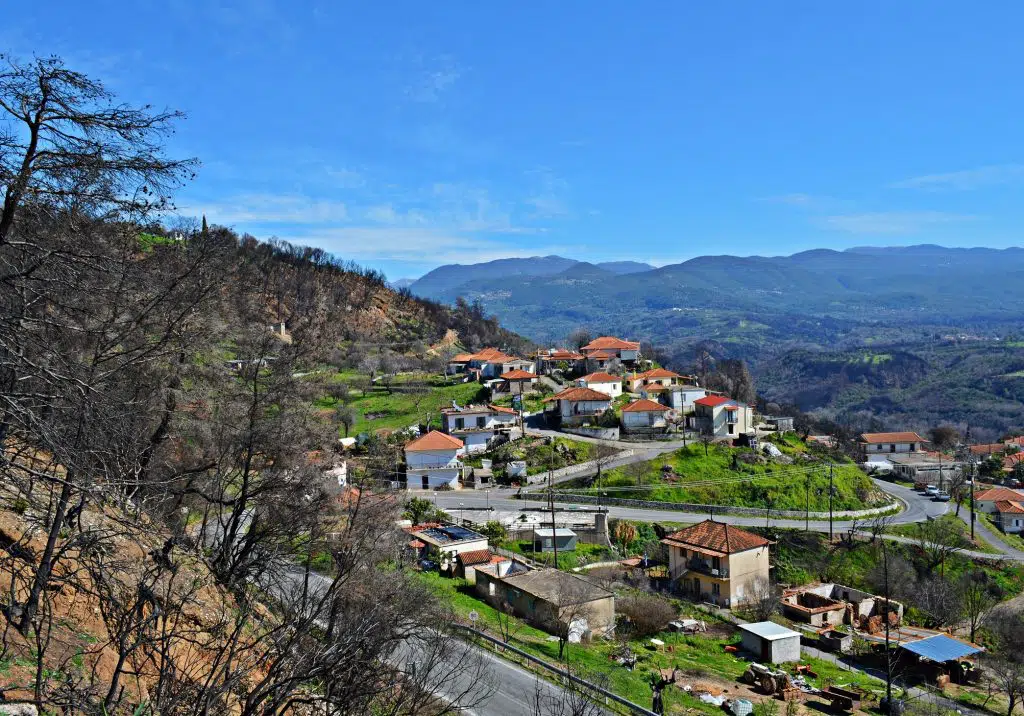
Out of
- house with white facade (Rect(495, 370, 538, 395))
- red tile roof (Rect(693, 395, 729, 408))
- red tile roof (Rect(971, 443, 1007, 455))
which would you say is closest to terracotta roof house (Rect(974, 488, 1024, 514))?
red tile roof (Rect(693, 395, 729, 408))

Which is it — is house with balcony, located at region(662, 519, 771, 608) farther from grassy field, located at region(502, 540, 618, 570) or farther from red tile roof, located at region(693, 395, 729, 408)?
red tile roof, located at region(693, 395, 729, 408)

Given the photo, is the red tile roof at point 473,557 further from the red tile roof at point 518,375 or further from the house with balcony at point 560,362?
the house with balcony at point 560,362

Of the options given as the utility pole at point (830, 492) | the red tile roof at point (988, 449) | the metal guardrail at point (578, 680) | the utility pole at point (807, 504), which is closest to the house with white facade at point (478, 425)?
the utility pole at point (807, 504)

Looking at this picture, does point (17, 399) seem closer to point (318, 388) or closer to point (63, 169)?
point (63, 169)

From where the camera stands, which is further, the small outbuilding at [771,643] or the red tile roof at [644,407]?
the red tile roof at [644,407]

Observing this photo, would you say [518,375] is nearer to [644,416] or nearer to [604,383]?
[604,383]

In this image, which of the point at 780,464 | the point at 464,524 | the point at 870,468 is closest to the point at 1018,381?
the point at 870,468
